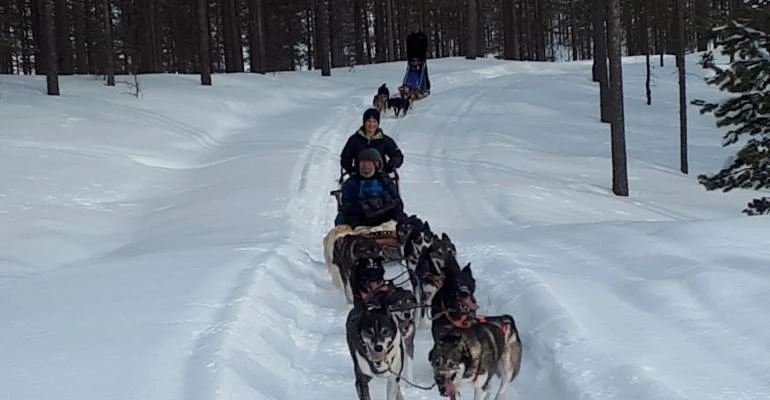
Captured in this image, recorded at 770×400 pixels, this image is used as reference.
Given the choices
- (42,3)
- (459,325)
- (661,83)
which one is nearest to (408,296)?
(459,325)

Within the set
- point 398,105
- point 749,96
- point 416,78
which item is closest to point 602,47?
point 416,78

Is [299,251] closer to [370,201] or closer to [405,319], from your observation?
[370,201]

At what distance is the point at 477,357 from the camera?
4.95 meters

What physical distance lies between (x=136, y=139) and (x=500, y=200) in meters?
9.10

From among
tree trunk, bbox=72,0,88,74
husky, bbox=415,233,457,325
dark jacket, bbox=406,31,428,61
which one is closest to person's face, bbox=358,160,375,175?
husky, bbox=415,233,457,325

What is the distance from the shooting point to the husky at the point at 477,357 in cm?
476

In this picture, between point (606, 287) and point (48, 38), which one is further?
point (48, 38)

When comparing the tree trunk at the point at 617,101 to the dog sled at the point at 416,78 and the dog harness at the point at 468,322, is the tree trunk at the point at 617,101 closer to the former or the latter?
the dog sled at the point at 416,78

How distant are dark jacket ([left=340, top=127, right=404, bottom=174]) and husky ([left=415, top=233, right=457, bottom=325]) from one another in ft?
9.54

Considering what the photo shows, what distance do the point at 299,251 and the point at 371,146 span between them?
1532mm

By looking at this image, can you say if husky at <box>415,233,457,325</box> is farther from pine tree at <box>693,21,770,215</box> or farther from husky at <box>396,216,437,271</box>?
pine tree at <box>693,21,770,215</box>

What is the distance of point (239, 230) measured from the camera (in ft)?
37.5

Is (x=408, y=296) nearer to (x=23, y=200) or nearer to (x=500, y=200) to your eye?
(x=500, y=200)

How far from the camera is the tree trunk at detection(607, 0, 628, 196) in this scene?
15.8 metres
